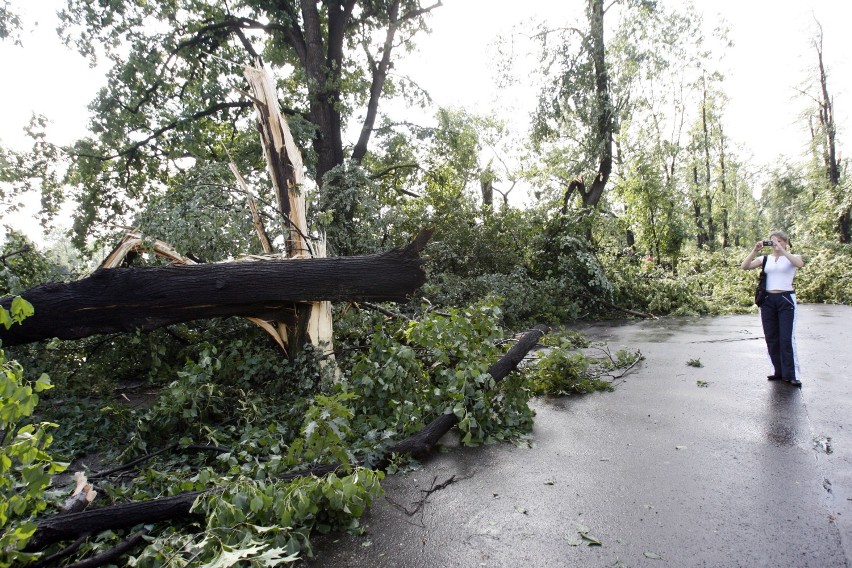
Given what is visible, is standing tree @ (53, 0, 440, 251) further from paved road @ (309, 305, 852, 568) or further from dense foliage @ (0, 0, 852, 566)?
paved road @ (309, 305, 852, 568)

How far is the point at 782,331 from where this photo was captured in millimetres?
5125

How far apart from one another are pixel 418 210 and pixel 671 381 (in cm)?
865

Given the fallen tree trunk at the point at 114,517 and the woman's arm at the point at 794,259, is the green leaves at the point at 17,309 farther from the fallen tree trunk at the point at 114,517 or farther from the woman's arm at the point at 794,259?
the woman's arm at the point at 794,259

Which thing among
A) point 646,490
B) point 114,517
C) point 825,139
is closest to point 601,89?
point 646,490

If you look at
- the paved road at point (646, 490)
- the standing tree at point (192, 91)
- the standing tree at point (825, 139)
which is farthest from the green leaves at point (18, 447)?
the standing tree at point (825, 139)

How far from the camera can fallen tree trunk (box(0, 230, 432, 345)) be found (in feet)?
14.1

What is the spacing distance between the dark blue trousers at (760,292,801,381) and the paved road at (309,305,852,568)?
249 mm

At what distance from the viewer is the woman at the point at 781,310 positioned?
16.7 ft

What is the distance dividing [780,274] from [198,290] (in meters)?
5.67

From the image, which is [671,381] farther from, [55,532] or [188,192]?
[188,192]

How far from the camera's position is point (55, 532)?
2.31 metres

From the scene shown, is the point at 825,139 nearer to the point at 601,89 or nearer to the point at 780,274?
the point at 601,89

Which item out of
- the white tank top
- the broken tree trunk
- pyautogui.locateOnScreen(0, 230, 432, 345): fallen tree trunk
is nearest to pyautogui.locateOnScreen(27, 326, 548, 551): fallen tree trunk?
pyautogui.locateOnScreen(0, 230, 432, 345): fallen tree trunk

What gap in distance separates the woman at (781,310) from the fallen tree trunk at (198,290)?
12.2 ft
